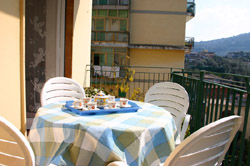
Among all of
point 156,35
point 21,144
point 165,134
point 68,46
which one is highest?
point 156,35

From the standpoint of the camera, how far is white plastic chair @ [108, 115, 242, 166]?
3.25ft

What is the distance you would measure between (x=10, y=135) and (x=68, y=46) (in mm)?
3199

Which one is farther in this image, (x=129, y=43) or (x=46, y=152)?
(x=129, y=43)

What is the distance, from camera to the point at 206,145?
1.07m

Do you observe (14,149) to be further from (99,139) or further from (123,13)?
(123,13)

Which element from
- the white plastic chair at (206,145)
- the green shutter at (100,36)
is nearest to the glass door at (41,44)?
the white plastic chair at (206,145)

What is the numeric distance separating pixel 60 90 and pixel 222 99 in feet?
5.74

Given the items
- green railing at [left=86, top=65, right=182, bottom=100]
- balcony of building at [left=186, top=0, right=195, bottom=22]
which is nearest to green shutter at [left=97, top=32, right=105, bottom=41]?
green railing at [left=86, top=65, right=182, bottom=100]

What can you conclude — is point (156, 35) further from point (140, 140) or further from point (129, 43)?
point (140, 140)

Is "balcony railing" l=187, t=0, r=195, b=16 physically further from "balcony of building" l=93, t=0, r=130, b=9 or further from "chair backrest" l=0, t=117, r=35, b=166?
"chair backrest" l=0, t=117, r=35, b=166

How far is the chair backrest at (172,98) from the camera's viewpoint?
2410 millimetres

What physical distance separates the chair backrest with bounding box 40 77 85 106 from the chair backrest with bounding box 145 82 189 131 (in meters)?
0.86

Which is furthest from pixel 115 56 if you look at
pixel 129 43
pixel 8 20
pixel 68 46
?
pixel 8 20

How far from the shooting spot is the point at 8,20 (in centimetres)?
232
